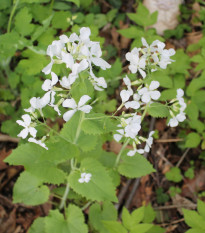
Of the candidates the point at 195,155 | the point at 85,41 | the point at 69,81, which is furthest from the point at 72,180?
the point at 195,155

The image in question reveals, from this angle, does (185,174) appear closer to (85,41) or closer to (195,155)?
(195,155)

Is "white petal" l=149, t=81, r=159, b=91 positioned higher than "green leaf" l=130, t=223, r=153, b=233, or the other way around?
"white petal" l=149, t=81, r=159, b=91

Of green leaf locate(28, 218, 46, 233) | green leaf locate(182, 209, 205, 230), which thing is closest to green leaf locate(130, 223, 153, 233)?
green leaf locate(182, 209, 205, 230)

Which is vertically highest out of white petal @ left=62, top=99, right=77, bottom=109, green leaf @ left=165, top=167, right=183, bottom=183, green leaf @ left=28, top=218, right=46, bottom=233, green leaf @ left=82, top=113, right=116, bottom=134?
white petal @ left=62, top=99, right=77, bottom=109

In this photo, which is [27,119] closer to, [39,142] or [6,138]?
[39,142]

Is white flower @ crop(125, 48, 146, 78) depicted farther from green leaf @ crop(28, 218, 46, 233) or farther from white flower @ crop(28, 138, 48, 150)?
green leaf @ crop(28, 218, 46, 233)

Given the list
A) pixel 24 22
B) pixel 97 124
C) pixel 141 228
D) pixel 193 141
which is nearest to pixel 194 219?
pixel 141 228

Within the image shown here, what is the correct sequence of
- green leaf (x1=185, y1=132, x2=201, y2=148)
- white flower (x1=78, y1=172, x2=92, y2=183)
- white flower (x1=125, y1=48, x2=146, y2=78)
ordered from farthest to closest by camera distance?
1. green leaf (x1=185, y1=132, x2=201, y2=148)
2. white flower (x1=78, y1=172, x2=92, y2=183)
3. white flower (x1=125, y1=48, x2=146, y2=78)
